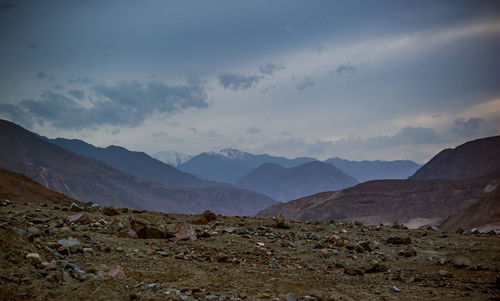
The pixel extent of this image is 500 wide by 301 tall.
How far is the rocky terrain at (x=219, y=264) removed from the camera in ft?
24.4

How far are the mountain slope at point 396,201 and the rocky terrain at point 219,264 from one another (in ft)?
321

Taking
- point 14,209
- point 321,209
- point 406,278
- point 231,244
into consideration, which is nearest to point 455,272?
point 406,278

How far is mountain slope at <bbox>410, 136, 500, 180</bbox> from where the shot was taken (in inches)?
6152

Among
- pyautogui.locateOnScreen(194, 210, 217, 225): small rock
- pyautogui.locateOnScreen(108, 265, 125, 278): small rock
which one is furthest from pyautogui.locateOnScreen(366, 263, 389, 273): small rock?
pyautogui.locateOnScreen(194, 210, 217, 225): small rock

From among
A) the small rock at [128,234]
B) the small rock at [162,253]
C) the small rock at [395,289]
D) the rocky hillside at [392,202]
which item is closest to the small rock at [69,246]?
the small rock at [162,253]

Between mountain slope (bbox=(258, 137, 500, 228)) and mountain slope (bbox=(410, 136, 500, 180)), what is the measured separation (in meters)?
7.35

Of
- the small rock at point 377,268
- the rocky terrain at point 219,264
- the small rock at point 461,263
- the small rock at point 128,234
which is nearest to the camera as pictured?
the rocky terrain at point 219,264

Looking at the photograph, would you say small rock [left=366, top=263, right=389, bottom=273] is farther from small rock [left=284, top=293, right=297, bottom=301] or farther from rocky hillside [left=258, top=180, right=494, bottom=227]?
rocky hillside [left=258, top=180, right=494, bottom=227]

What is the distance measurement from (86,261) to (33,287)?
7.79 feet

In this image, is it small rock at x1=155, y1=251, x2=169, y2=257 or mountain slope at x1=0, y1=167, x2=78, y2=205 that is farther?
mountain slope at x1=0, y1=167, x2=78, y2=205

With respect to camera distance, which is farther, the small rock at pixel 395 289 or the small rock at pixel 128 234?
the small rock at pixel 128 234

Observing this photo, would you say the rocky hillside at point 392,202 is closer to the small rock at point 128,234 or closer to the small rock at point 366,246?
the small rock at point 366,246

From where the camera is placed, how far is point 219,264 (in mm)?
10352

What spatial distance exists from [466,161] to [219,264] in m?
181
